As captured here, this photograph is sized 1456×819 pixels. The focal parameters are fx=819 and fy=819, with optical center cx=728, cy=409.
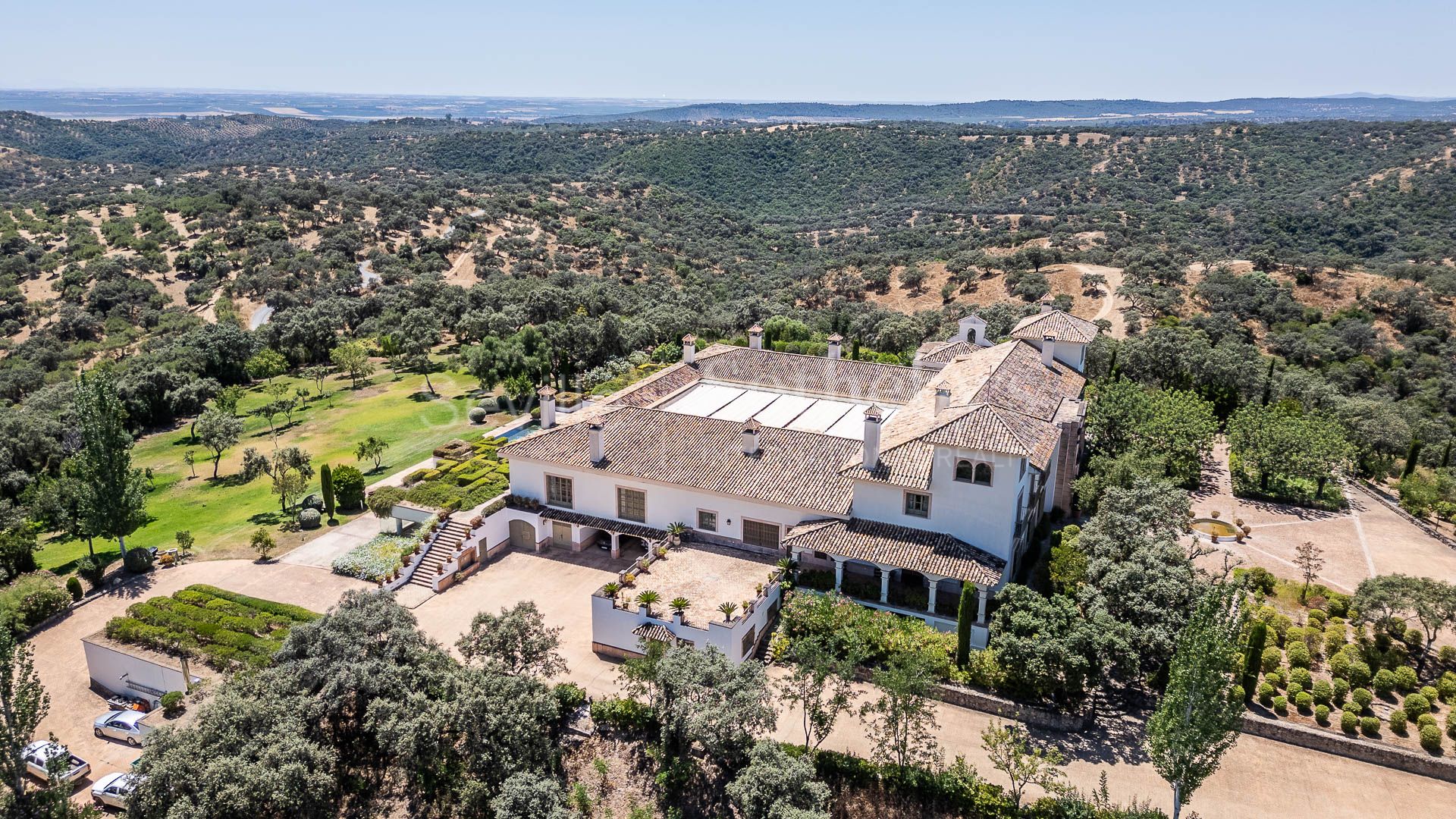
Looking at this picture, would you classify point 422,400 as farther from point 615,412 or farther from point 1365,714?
point 1365,714

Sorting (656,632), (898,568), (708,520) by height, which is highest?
(898,568)

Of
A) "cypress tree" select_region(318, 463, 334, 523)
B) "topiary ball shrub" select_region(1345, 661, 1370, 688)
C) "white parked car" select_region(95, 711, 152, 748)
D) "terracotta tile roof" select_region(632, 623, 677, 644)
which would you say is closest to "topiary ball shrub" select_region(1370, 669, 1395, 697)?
"topiary ball shrub" select_region(1345, 661, 1370, 688)

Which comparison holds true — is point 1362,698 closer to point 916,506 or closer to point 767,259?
point 916,506

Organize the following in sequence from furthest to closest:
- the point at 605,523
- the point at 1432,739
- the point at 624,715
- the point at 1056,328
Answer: the point at 1056,328 → the point at 605,523 → the point at 624,715 → the point at 1432,739

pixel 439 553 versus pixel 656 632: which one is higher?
pixel 656 632

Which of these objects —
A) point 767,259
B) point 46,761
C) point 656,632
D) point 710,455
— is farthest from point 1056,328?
point 767,259

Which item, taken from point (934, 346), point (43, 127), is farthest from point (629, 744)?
point (43, 127)

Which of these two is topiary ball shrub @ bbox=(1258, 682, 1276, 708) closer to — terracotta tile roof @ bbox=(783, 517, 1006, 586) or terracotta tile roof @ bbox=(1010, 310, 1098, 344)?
terracotta tile roof @ bbox=(783, 517, 1006, 586)
